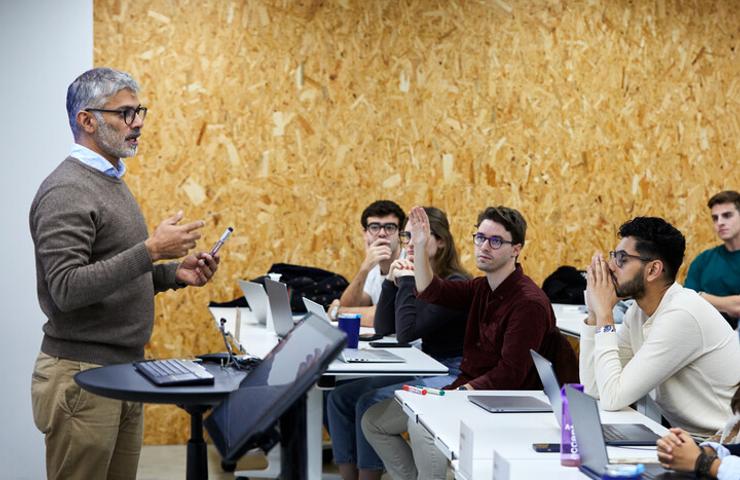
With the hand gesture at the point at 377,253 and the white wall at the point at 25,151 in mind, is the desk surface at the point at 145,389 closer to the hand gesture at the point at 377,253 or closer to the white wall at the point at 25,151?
the white wall at the point at 25,151

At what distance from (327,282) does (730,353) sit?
2925 millimetres

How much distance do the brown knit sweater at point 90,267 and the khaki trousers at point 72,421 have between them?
68mm

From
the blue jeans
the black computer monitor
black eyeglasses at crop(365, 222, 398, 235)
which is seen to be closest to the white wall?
the blue jeans

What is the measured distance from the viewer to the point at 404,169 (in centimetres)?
563

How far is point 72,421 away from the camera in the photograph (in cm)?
247

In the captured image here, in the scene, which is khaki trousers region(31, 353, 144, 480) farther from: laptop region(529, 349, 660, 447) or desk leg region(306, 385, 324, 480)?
laptop region(529, 349, 660, 447)

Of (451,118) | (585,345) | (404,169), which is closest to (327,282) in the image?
(404,169)

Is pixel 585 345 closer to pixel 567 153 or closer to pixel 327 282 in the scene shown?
pixel 327 282

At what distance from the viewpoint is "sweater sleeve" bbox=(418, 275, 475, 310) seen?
12.0 feet

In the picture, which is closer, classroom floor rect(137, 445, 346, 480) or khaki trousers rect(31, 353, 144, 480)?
khaki trousers rect(31, 353, 144, 480)

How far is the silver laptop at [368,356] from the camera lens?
10.8 ft

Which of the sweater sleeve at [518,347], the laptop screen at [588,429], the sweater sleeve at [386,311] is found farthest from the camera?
the sweater sleeve at [386,311]

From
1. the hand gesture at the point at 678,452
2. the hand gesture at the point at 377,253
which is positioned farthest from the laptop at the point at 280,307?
the hand gesture at the point at 678,452

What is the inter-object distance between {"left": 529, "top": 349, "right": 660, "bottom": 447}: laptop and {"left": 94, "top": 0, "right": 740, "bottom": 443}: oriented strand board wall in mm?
3365
